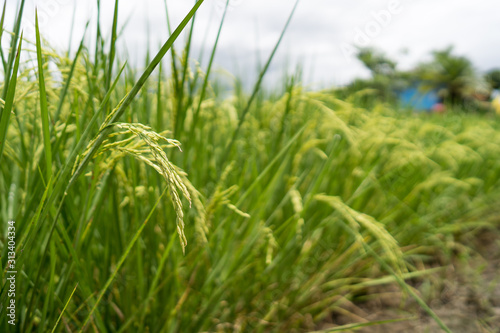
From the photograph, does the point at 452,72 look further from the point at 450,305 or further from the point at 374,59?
the point at 450,305

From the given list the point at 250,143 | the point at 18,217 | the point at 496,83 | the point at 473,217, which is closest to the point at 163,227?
the point at 18,217

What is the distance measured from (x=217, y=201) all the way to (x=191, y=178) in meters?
0.22

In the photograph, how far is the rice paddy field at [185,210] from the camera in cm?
65

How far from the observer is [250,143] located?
5.36 ft

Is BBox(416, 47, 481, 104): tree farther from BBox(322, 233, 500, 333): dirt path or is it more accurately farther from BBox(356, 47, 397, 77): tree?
BBox(322, 233, 500, 333): dirt path

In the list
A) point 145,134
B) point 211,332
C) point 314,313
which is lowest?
point 314,313

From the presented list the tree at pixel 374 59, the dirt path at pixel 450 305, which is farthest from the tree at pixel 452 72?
the dirt path at pixel 450 305

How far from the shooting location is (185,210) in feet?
3.26

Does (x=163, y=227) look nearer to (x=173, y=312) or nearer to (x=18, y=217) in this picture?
(x=173, y=312)

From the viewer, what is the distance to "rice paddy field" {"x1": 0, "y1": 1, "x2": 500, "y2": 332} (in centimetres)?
65

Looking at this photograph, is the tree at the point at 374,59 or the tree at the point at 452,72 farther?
the tree at the point at 452,72

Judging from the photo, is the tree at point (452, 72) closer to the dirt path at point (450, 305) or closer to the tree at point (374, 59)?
the tree at point (374, 59)

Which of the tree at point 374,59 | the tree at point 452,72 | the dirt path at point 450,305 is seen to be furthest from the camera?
the tree at point 452,72

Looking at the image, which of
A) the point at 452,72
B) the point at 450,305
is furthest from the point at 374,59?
the point at 452,72
